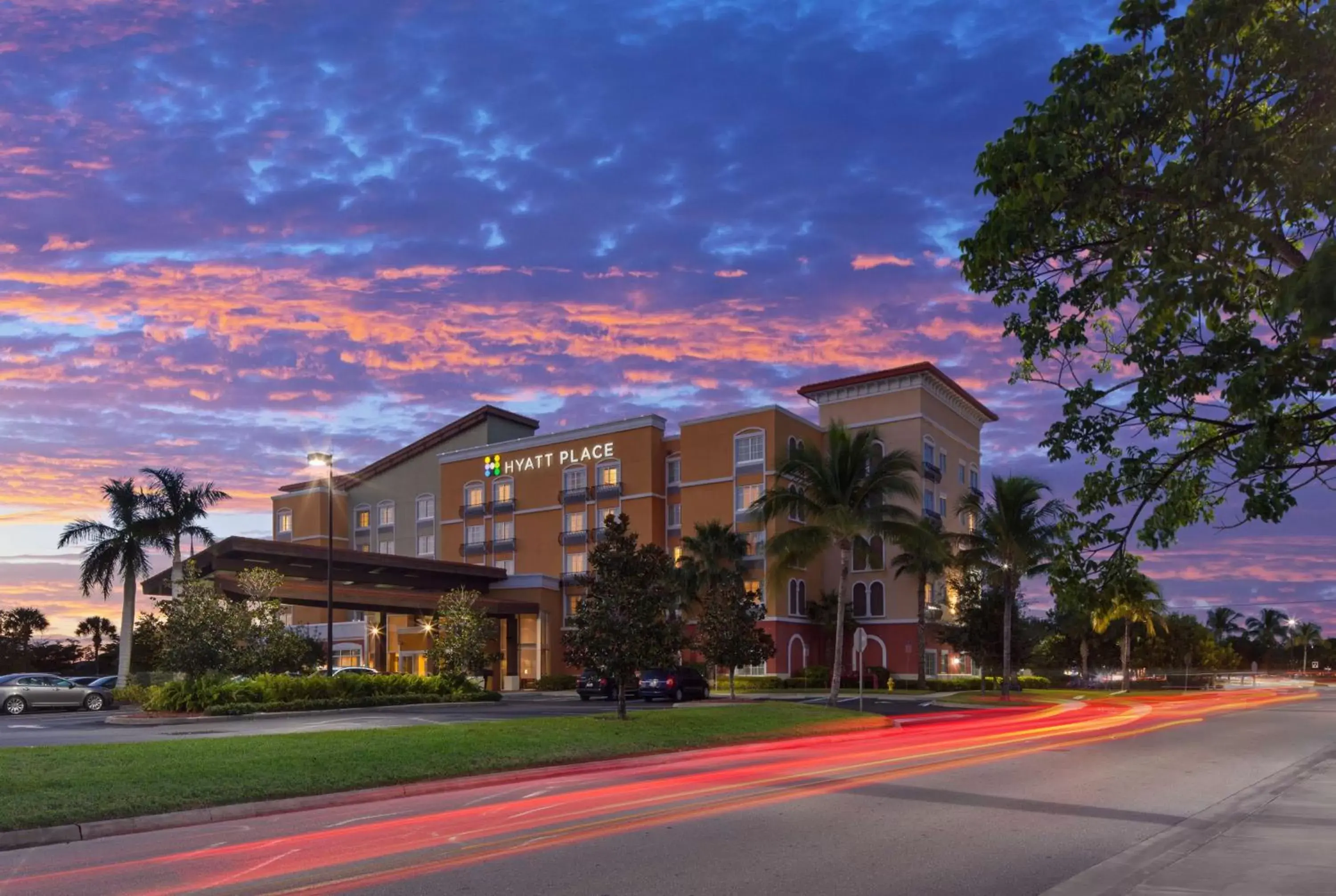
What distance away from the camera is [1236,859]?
10.2 meters

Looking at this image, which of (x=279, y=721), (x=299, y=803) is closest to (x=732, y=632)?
(x=279, y=721)

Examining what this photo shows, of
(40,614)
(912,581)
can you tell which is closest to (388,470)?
(40,614)

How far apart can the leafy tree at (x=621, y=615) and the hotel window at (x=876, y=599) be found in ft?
135

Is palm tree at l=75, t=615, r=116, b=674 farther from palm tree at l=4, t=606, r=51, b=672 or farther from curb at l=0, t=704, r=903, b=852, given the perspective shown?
curb at l=0, t=704, r=903, b=852

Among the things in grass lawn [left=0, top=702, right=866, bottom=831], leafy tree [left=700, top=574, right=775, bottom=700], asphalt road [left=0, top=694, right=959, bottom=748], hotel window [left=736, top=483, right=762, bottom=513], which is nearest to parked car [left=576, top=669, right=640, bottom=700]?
asphalt road [left=0, top=694, right=959, bottom=748]

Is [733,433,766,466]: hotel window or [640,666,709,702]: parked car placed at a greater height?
[733,433,766,466]: hotel window

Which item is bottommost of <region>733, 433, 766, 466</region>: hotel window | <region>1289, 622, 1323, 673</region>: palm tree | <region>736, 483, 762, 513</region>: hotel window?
<region>1289, 622, 1323, 673</region>: palm tree

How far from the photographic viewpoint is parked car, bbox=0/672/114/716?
40781mm

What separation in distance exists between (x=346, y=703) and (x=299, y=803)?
23395 millimetres

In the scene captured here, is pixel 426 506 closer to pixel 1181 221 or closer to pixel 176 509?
pixel 176 509

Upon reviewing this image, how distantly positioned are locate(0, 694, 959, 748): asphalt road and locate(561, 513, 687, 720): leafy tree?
369cm

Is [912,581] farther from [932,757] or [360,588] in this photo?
[932,757]

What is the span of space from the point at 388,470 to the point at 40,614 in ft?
92.2

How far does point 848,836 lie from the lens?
11516mm
